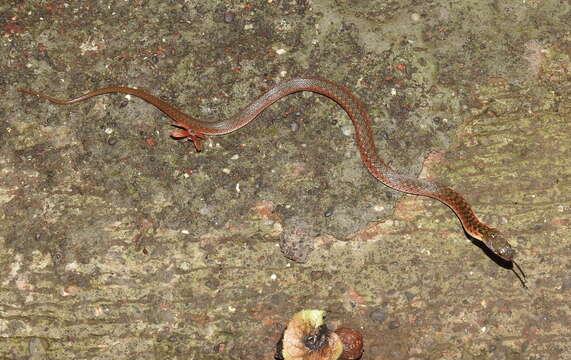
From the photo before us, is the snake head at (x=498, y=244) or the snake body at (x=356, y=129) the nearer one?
the snake head at (x=498, y=244)

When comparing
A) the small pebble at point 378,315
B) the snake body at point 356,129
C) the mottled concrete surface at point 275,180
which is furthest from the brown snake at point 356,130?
the small pebble at point 378,315

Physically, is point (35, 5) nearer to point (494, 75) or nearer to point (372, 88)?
point (372, 88)

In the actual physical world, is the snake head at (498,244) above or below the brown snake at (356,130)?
below

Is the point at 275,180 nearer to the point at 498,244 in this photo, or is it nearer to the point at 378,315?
the point at 378,315

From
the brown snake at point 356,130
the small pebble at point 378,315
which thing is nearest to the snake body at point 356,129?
the brown snake at point 356,130

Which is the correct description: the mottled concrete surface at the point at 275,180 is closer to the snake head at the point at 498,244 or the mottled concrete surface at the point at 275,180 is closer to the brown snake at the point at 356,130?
the brown snake at the point at 356,130

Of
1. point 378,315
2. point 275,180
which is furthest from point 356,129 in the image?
point 378,315

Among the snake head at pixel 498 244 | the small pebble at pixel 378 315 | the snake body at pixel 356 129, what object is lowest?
the small pebble at pixel 378 315

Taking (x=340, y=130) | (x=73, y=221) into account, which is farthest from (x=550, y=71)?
(x=73, y=221)
